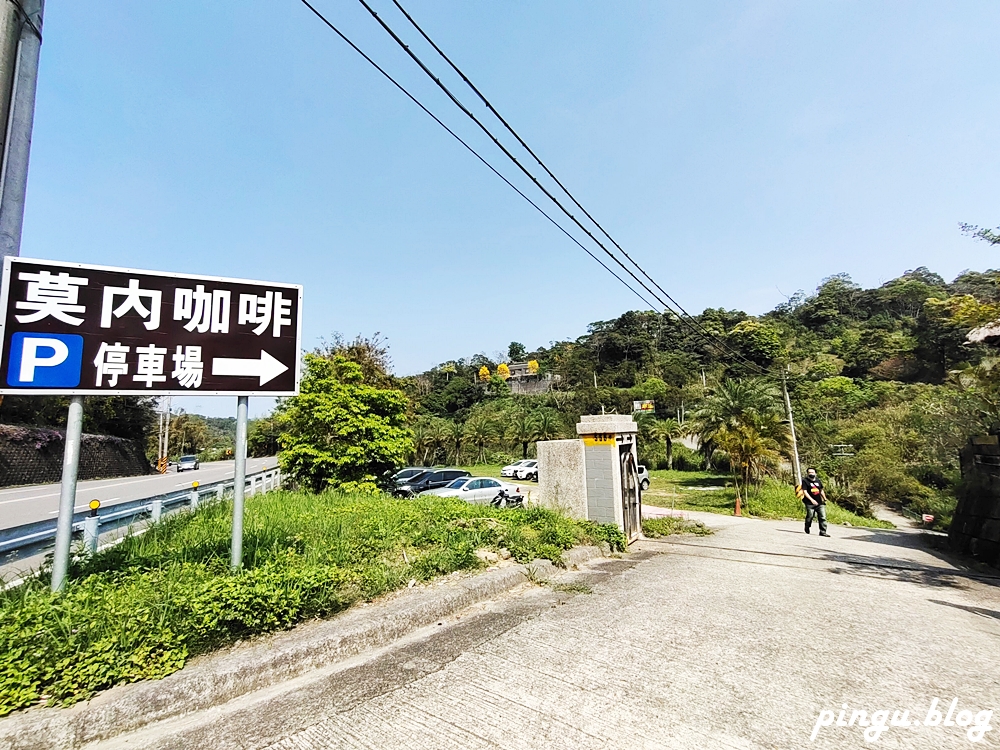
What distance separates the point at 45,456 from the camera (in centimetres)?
2670

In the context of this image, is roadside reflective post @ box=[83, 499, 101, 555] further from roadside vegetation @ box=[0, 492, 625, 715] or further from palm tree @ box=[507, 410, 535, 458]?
palm tree @ box=[507, 410, 535, 458]

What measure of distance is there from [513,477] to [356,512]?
24.4 m

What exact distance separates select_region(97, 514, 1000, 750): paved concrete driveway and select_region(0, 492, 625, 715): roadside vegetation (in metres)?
0.65

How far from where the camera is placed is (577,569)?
670 cm

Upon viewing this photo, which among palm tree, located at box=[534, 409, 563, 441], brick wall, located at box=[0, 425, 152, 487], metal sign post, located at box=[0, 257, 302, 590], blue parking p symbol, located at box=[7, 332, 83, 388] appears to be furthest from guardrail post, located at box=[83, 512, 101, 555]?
palm tree, located at box=[534, 409, 563, 441]

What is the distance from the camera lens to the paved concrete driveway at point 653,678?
270 centimetres

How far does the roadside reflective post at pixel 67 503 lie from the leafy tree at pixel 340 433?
9.00m

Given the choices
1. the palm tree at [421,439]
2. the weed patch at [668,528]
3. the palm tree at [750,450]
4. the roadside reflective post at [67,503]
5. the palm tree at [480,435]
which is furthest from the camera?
the palm tree at [480,435]

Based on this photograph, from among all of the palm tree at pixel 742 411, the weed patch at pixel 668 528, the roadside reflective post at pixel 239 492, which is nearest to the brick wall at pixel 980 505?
the weed patch at pixel 668 528

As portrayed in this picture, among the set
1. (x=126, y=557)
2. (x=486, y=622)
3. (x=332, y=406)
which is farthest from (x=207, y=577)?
(x=332, y=406)

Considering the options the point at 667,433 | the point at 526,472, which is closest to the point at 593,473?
the point at 526,472

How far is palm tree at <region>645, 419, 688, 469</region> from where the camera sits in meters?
41.2

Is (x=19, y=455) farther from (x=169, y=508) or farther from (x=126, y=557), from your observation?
(x=126, y=557)

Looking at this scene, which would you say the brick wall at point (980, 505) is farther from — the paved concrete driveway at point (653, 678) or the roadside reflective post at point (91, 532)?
the roadside reflective post at point (91, 532)
